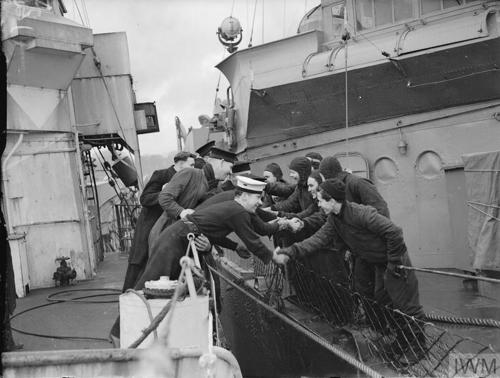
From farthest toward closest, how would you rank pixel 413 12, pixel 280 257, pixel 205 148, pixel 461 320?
pixel 413 12 → pixel 205 148 → pixel 461 320 → pixel 280 257

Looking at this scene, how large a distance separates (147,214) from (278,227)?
1513 mm

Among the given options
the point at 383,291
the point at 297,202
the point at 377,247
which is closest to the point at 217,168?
the point at 297,202

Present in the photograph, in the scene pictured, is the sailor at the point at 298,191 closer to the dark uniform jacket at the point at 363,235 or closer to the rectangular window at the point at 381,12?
the dark uniform jacket at the point at 363,235

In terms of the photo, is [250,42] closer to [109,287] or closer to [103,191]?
[109,287]

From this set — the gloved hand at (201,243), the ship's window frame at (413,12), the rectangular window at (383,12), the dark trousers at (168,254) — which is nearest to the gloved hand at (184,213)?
the dark trousers at (168,254)

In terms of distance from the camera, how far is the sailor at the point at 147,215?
6.07 metres

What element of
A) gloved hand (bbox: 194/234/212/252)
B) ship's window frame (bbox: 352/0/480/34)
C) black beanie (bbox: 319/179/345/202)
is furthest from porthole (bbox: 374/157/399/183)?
gloved hand (bbox: 194/234/212/252)

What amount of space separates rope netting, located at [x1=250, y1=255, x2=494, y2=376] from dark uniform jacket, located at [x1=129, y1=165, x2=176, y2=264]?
64.4 inches

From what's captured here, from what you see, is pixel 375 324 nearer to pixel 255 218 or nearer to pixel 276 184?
pixel 255 218

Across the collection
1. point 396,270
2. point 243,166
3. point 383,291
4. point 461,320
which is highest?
point 243,166

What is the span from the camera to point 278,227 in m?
5.64

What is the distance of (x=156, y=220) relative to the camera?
6.25 m

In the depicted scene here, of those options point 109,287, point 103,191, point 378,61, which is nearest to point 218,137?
point 378,61

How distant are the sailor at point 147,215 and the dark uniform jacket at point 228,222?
1.16m
